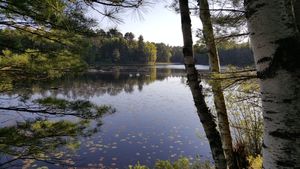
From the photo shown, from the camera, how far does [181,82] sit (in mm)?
4785

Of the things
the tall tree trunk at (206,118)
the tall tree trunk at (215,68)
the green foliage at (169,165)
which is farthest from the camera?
the green foliage at (169,165)

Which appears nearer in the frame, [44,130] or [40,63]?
[44,130]

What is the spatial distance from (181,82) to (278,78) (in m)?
3.55

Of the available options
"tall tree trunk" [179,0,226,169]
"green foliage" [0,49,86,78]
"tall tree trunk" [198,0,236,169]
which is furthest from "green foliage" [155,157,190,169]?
"tall tree trunk" [179,0,226,169]

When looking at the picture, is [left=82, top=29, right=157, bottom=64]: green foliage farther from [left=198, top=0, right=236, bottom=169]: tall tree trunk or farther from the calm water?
[left=198, top=0, right=236, bottom=169]: tall tree trunk

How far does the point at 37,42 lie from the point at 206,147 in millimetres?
8728

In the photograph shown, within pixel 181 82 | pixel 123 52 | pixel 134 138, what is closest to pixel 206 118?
pixel 181 82

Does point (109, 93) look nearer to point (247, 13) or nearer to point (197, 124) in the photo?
point (197, 124)

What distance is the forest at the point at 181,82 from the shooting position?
1.25m

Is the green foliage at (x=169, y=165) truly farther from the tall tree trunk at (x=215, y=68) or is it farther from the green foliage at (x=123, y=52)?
the green foliage at (x=123, y=52)

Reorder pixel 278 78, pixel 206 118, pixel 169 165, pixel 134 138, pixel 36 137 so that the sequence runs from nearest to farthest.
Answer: pixel 278 78 < pixel 206 118 < pixel 36 137 < pixel 169 165 < pixel 134 138

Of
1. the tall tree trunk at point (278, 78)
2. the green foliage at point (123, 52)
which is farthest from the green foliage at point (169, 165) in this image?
the green foliage at point (123, 52)

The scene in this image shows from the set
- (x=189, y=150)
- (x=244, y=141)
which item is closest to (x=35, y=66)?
(x=244, y=141)

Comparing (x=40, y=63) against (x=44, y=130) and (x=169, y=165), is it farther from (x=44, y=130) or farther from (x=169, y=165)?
(x=169, y=165)
